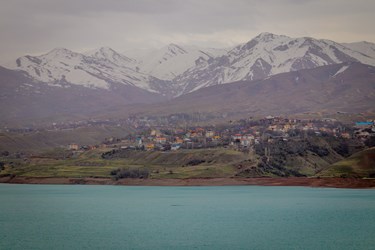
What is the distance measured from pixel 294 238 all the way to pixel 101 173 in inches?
4438

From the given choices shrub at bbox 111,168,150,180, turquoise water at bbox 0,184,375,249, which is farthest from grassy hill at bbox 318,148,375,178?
shrub at bbox 111,168,150,180

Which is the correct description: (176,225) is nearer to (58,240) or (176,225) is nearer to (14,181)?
(58,240)

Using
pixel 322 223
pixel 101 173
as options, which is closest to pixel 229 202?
pixel 322 223

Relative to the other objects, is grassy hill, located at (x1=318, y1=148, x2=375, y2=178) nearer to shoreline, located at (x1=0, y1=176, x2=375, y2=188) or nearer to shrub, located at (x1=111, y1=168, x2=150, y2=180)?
shoreline, located at (x1=0, y1=176, x2=375, y2=188)

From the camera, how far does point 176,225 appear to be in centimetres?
9362

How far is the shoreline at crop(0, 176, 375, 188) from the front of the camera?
161250 millimetres

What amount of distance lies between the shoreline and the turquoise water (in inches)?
201

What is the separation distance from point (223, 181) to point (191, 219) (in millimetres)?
73783

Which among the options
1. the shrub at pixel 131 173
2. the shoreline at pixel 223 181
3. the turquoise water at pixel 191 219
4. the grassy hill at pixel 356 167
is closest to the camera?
the turquoise water at pixel 191 219

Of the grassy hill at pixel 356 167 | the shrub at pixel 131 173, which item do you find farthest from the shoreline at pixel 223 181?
the grassy hill at pixel 356 167

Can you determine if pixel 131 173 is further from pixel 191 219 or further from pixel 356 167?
pixel 191 219

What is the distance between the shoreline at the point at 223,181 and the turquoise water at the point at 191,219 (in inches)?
201

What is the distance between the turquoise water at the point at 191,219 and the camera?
78250 mm

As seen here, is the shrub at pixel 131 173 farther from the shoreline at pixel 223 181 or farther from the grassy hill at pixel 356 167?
the grassy hill at pixel 356 167
